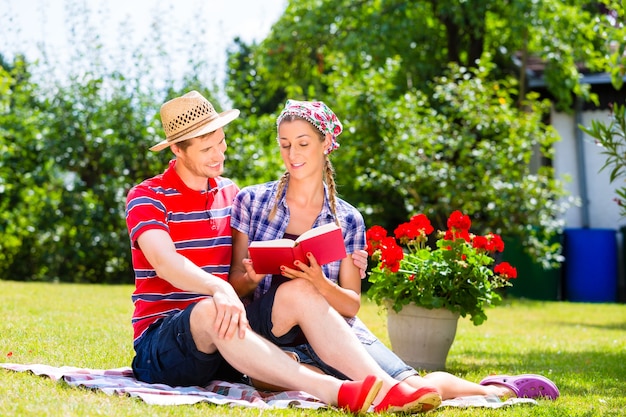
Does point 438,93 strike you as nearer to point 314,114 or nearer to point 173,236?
point 314,114

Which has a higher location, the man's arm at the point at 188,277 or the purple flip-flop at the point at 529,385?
the man's arm at the point at 188,277

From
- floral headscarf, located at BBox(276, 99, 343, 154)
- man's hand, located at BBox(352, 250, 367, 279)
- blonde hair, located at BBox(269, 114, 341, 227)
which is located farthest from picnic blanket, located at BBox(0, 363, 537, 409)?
floral headscarf, located at BBox(276, 99, 343, 154)

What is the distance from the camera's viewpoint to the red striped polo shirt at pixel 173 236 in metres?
3.50

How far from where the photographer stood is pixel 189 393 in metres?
3.35

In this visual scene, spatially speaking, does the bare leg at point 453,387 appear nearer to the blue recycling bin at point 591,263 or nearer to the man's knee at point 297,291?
the man's knee at point 297,291

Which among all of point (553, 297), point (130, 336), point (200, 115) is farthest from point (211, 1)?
point (200, 115)

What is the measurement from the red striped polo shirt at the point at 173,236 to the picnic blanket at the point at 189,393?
0.25 m

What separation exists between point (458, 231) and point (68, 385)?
240cm

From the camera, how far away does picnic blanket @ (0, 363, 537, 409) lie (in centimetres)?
321

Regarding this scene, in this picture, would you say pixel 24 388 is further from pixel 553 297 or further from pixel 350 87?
pixel 553 297

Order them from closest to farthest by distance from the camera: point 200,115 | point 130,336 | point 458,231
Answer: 1. point 200,115
2. point 458,231
3. point 130,336

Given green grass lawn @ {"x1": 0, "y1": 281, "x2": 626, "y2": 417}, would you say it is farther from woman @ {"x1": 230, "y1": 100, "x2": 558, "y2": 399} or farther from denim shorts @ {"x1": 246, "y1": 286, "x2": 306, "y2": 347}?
denim shorts @ {"x1": 246, "y1": 286, "x2": 306, "y2": 347}

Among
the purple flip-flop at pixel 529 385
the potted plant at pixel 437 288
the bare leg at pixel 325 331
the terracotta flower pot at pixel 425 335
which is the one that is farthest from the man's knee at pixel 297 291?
the terracotta flower pot at pixel 425 335

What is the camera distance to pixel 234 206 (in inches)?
149
